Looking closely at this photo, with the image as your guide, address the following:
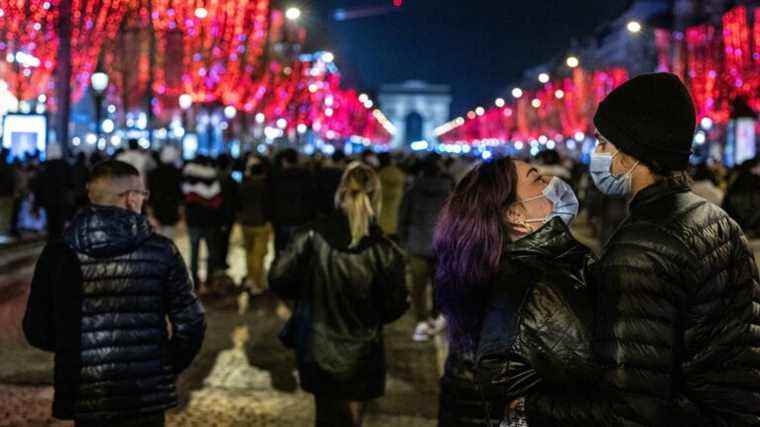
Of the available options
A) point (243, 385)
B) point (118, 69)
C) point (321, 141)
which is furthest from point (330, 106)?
point (243, 385)

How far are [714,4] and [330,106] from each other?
38.9 meters

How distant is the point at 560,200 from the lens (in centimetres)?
355

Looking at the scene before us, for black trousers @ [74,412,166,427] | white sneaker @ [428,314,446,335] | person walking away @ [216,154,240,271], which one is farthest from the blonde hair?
person walking away @ [216,154,240,271]

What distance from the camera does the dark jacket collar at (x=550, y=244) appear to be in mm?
3152

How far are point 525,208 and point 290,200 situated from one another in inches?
428

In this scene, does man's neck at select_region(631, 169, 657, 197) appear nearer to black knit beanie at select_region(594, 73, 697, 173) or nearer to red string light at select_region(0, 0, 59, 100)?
black knit beanie at select_region(594, 73, 697, 173)

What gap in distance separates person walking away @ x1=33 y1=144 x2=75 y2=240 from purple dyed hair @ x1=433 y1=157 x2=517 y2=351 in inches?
679

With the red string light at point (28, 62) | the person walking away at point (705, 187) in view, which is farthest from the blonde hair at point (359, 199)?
the red string light at point (28, 62)

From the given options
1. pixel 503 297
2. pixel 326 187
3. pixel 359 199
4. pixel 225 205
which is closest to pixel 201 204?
pixel 225 205

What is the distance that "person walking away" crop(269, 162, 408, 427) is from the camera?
5.99 m

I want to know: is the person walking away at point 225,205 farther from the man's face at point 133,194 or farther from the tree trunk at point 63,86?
the man's face at point 133,194

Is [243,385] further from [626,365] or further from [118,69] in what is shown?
[118,69]

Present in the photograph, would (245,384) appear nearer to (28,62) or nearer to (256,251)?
(256,251)

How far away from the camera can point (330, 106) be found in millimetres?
94062
